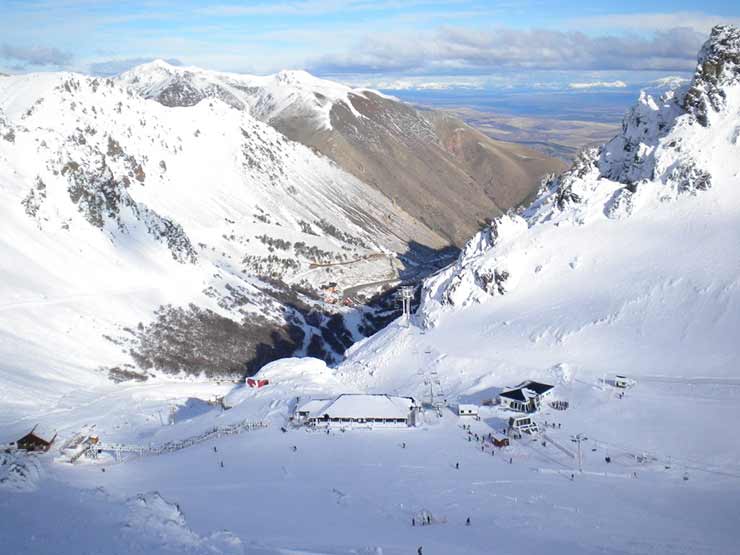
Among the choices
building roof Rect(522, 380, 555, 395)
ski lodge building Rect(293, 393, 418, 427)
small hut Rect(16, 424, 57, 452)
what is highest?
building roof Rect(522, 380, 555, 395)

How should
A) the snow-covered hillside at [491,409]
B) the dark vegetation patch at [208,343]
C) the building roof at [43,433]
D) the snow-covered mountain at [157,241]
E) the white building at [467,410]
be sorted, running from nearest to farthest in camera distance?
the snow-covered hillside at [491,409], the building roof at [43,433], the white building at [467,410], the snow-covered mountain at [157,241], the dark vegetation patch at [208,343]

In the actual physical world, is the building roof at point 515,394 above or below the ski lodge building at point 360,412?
above

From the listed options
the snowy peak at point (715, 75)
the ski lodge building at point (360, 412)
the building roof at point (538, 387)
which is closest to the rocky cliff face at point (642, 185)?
the snowy peak at point (715, 75)

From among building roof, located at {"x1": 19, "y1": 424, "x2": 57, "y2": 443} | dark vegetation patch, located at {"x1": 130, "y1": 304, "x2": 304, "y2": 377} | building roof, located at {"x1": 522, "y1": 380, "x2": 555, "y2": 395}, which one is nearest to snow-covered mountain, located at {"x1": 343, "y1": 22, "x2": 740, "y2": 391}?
building roof, located at {"x1": 522, "y1": 380, "x2": 555, "y2": 395}

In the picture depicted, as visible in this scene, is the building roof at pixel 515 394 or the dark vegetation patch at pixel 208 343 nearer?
the building roof at pixel 515 394

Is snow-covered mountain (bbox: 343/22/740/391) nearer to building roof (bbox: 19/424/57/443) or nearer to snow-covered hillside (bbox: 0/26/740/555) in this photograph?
snow-covered hillside (bbox: 0/26/740/555)

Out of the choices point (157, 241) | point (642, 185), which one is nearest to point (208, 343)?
point (157, 241)

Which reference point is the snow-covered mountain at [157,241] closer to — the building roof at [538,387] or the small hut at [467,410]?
the small hut at [467,410]
